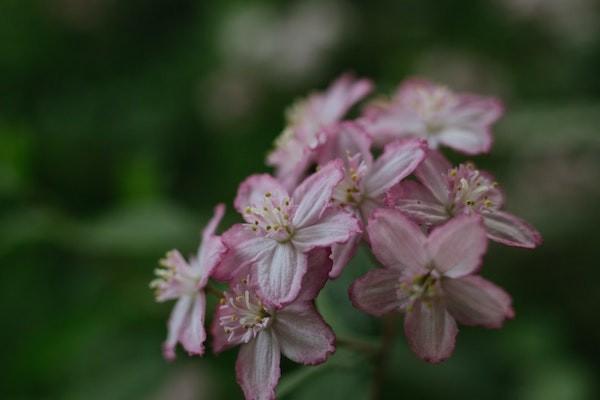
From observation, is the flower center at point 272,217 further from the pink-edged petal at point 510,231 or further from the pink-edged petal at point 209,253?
the pink-edged petal at point 510,231

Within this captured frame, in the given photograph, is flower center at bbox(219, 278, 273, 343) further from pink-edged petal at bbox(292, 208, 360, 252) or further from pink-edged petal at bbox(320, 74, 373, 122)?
pink-edged petal at bbox(320, 74, 373, 122)

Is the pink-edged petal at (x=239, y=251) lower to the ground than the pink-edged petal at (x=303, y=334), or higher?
higher

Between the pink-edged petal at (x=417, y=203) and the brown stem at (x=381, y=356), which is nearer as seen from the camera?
the pink-edged petal at (x=417, y=203)

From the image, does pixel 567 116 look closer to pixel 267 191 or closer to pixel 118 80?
pixel 267 191

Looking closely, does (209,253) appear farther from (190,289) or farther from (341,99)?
(341,99)

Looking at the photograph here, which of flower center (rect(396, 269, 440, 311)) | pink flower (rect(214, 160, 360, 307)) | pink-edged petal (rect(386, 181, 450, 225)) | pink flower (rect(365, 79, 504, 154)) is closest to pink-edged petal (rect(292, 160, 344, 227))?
pink flower (rect(214, 160, 360, 307))

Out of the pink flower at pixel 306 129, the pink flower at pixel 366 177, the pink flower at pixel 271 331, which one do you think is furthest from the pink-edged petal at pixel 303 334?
the pink flower at pixel 306 129
